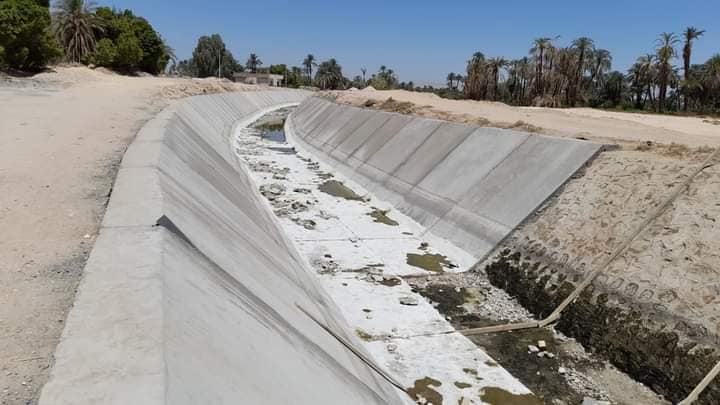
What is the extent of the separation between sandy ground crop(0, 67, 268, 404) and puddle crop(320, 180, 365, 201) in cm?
675

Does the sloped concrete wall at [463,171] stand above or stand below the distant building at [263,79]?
below

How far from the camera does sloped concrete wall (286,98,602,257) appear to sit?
10.7 meters

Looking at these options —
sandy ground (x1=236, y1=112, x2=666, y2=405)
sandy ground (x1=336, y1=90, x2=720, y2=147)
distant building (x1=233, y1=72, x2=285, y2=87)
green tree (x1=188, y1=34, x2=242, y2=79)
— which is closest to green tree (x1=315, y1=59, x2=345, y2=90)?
distant building (x1=233, y1=72, x2=285, y2=87)

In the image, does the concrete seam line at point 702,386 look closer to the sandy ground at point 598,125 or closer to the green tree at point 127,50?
the sandy ground at point 598,125

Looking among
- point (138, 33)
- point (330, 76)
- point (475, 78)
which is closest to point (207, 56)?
point (330, 76)

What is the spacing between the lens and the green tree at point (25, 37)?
92.4ft

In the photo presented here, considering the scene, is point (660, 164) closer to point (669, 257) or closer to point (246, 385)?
point (669, 257)

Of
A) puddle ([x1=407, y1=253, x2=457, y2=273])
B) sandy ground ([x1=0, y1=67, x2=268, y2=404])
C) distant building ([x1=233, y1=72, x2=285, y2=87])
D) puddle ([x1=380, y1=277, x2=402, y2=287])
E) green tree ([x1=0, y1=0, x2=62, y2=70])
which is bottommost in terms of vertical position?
puddle ([x1=380, y1=277, x2=402, y2=287])

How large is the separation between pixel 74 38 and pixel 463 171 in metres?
49.0

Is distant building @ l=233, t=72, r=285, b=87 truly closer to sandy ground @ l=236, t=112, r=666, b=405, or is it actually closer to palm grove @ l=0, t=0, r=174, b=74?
palm grove @ l=0, t=0, r=174, b=74

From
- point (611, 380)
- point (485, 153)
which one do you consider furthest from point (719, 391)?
point (485, 153)

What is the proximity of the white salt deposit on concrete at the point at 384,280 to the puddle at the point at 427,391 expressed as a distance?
0.23 feet

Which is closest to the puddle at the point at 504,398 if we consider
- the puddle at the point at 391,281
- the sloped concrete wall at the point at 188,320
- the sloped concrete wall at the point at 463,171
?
the sloped concrete wall at the point at 188,320

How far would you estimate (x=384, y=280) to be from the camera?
9.43 meters
